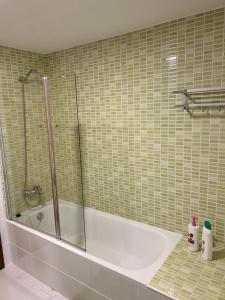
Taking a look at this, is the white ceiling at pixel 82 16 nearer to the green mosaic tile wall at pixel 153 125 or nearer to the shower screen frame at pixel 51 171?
the green mosaic tile wall at pixel 153 125

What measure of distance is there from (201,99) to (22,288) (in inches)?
88.5

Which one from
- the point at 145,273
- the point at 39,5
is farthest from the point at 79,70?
the point at 145,273

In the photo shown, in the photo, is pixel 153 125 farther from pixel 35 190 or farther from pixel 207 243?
pixel 35 190

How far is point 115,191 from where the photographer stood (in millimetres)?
2262

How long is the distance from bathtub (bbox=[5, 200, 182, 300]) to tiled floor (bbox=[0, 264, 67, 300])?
165 mm

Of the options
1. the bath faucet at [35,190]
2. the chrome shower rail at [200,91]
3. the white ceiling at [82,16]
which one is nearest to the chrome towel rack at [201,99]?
the chrome shower rail at [200,91]

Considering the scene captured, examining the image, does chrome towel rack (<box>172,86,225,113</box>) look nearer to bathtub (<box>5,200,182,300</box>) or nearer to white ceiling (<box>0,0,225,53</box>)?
white ceiling (<box>0,0,225,53</box>)

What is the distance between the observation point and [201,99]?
1666 millimetres

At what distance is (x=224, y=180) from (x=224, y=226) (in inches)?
14.6

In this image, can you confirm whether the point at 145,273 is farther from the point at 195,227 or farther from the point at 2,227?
the point at 2,227

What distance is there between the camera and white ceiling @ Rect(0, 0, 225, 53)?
1.41 m

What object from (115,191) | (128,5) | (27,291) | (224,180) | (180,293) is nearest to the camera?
(180,293)

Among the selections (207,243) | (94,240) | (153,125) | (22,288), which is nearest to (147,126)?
(153,125)

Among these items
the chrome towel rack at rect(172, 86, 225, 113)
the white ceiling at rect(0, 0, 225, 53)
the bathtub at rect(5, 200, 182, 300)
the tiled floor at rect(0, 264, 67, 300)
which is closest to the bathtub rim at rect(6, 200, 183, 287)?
the bathtub at rect(5, 200, 182, 300)
